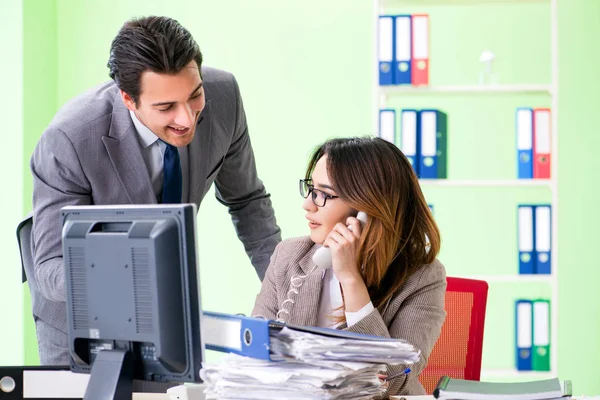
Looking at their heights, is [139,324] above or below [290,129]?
below

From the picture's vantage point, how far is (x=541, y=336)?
144 inches

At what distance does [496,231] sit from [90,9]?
2.32 m

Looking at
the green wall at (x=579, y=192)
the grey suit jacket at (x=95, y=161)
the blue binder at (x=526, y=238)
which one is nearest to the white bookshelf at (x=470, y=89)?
the blue binder at (x=526, y=238)

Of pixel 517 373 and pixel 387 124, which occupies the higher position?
pixel 387 124

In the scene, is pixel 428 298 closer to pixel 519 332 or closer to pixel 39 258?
pixel 39 258

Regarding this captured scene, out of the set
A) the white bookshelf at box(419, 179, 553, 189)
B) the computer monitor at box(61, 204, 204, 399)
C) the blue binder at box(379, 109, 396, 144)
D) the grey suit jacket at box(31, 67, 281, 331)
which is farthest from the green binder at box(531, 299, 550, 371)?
the computer monitor at box(61, 204, 204, 399)

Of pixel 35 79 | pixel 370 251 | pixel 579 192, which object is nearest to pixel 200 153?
pixel 370 251

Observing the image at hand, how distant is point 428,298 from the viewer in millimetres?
2113

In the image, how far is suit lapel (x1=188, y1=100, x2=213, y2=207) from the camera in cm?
247

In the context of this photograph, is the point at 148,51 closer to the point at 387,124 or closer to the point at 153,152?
the point at 153,152

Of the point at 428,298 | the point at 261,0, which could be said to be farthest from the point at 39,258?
the point at 261,0

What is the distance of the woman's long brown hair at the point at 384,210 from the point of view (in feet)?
6.98

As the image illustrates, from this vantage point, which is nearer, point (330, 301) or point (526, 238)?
point (330, 301)

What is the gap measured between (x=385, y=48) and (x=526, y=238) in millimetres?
995
